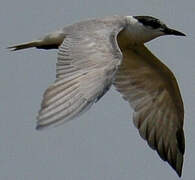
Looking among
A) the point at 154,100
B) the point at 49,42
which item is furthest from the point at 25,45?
the point at 154,100

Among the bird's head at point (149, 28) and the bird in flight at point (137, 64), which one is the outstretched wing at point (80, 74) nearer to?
the bird in flight at point (137, 64)

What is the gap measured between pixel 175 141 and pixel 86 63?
367cm

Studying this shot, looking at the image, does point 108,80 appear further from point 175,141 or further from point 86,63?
point 175,141

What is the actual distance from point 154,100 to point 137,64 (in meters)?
0.57

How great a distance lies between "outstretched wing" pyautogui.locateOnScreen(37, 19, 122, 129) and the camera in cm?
992

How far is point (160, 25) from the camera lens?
14.1 meters

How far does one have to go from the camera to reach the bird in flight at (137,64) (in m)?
11.4

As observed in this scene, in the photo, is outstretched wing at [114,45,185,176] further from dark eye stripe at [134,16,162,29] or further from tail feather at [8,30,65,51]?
tail feather at [8,30,65,51]

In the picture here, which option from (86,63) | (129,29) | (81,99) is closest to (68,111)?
(81,99)

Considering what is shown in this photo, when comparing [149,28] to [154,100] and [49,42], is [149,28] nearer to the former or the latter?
[154,100]

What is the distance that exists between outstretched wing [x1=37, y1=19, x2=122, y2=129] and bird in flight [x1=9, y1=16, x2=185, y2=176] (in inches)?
0.4

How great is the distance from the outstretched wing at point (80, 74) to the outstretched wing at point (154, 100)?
1987 millimetres

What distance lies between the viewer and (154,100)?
14555mm

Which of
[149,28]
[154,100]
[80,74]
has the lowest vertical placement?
[154,100]
